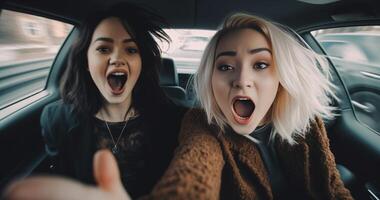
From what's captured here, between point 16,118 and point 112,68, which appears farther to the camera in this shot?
point 16,118

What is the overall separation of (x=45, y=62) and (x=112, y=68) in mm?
326

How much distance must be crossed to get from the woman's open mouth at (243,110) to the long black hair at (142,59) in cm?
27

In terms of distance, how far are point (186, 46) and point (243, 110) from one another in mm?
435

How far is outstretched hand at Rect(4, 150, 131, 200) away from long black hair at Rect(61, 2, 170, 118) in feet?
1.55

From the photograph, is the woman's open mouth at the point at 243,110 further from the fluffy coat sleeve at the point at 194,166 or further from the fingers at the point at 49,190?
the fingers at the point at 49,190

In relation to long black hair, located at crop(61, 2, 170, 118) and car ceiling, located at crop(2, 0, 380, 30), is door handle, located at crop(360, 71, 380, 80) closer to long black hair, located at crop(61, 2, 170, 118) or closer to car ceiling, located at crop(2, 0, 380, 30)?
car ceiling, located at crop(2, 0, 380, 30)

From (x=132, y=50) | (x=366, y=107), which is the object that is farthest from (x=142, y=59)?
(x=366, y=107)

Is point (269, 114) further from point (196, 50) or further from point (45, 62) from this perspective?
point (45, 62)

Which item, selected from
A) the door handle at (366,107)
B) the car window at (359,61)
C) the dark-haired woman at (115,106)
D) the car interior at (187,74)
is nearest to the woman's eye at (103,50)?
the dark-haired woman at (115,106)

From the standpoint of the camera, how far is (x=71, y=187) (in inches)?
16.9

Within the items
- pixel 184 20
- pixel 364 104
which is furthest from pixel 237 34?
pixel 364 104

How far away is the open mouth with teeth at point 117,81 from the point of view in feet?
2.68

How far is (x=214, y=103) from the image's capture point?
3.01ft

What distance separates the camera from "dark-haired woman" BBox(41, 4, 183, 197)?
2.70 feet
